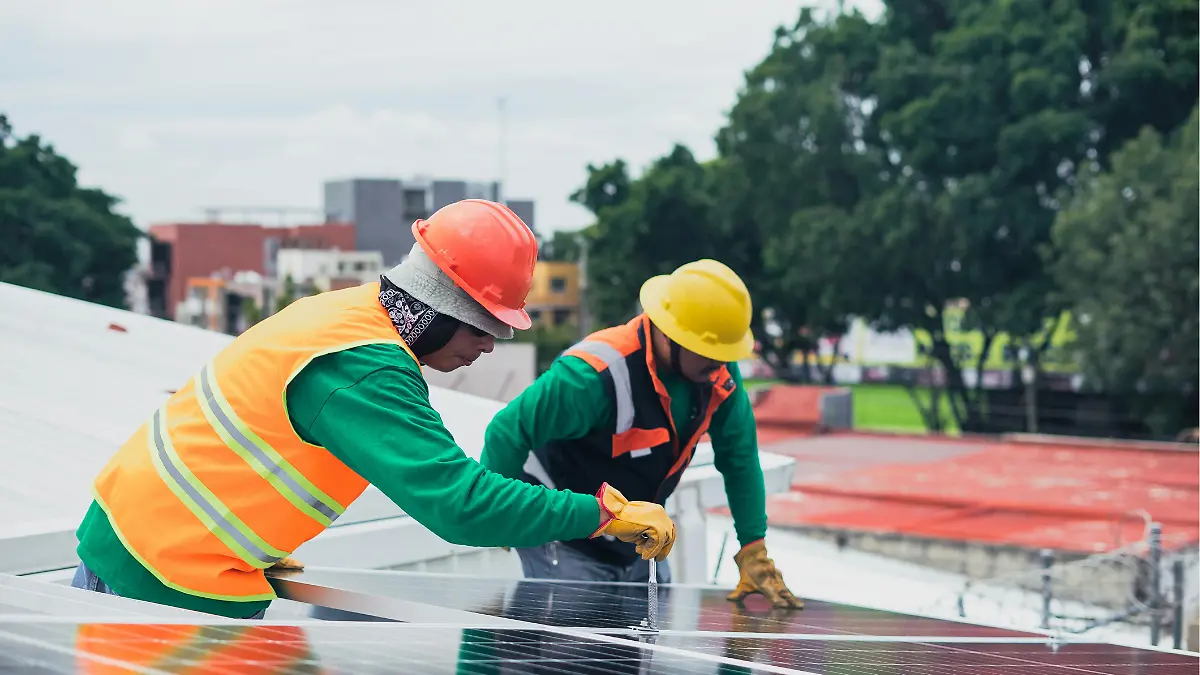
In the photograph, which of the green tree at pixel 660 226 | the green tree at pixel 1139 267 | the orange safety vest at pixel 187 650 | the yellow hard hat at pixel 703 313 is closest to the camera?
the orange safety vest at pixel 187 650

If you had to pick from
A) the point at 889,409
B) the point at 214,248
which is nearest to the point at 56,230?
the point at 214,248

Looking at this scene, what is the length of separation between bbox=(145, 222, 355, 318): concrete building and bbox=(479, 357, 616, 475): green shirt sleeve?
234 feet

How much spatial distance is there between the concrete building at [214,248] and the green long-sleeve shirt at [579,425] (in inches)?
2795

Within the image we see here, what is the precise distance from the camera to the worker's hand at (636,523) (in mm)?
3053

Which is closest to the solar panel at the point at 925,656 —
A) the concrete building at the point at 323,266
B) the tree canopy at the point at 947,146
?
the tree canopy at the point at 947,146

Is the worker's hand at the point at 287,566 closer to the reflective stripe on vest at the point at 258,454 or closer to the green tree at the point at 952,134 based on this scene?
the reflective stripe on vest at the point at 258,454

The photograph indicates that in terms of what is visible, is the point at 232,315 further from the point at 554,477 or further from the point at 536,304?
the point at 554,477

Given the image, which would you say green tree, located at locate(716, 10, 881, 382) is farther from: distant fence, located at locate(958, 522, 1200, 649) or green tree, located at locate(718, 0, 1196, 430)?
distant fence, located at locate(958, 522, 1200, 649)

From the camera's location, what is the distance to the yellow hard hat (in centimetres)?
501

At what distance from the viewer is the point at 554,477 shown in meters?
5.04

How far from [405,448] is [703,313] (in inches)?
99.0

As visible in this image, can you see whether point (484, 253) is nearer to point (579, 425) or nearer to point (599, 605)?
point (599, 605)

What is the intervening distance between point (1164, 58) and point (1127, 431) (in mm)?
8637

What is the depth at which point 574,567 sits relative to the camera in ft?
16.7
